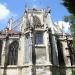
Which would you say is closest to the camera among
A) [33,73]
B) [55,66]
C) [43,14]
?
[33,73]

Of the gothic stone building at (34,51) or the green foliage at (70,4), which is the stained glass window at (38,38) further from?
the green foliage at (70,4)

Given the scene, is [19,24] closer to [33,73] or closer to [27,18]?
[27,18]

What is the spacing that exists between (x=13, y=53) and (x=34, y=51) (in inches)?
141

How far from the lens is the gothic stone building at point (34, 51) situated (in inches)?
1014

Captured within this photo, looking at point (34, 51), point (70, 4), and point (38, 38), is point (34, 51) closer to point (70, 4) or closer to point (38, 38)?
point (38, 38)

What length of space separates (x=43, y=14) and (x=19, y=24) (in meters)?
4.48

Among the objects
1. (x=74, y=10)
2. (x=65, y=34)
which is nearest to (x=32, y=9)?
(x=65, y=34)

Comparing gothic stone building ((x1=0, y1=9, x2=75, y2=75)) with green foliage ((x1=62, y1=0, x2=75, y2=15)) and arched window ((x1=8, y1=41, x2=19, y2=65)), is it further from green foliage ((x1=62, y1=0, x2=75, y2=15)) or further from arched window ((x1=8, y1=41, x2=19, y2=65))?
green foliage ((x1=62, y1=0, x2=75, y2=15))

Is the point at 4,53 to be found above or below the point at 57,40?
below

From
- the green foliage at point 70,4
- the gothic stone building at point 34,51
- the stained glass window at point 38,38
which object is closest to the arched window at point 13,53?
the gothic stone building at point 34,51

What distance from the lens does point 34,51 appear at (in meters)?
26.5

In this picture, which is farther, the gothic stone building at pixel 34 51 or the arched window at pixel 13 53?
the arched window at pixel 13 53

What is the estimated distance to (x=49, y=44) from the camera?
26.9 m

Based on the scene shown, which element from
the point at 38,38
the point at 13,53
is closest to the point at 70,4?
the point at 38,38
